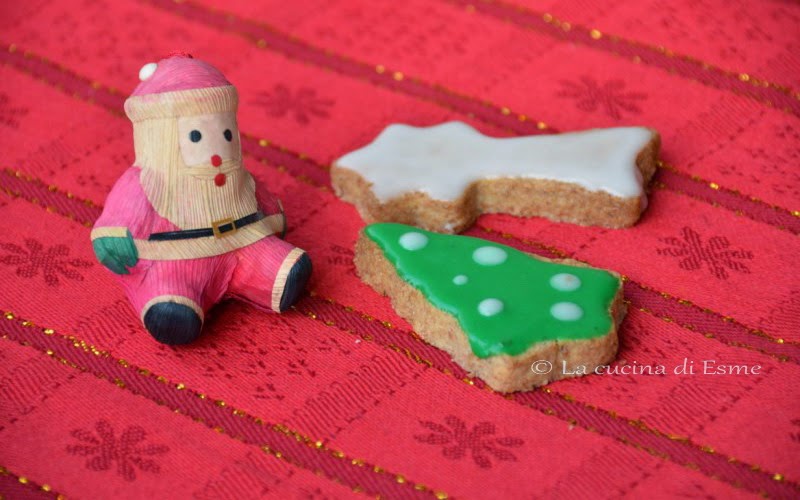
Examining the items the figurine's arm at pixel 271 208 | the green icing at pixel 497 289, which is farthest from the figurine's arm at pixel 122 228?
the green icing at pixel 497 289

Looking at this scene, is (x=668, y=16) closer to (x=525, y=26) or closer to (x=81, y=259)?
(x=525, y=26)

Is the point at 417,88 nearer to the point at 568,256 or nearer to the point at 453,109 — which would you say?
the point at 453,109

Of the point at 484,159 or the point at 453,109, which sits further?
the point at 453,109

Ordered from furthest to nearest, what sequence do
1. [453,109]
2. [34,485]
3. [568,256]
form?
[453,109]
[568,256]
[34,485]

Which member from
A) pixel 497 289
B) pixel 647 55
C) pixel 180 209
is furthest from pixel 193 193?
pixel 647 55

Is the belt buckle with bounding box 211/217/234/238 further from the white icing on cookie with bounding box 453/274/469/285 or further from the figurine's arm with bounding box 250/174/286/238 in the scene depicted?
the white icing on cookie with bounding box 453/274/469/285

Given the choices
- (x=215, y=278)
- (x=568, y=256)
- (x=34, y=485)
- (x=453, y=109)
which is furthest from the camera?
(x=453, y=109)
